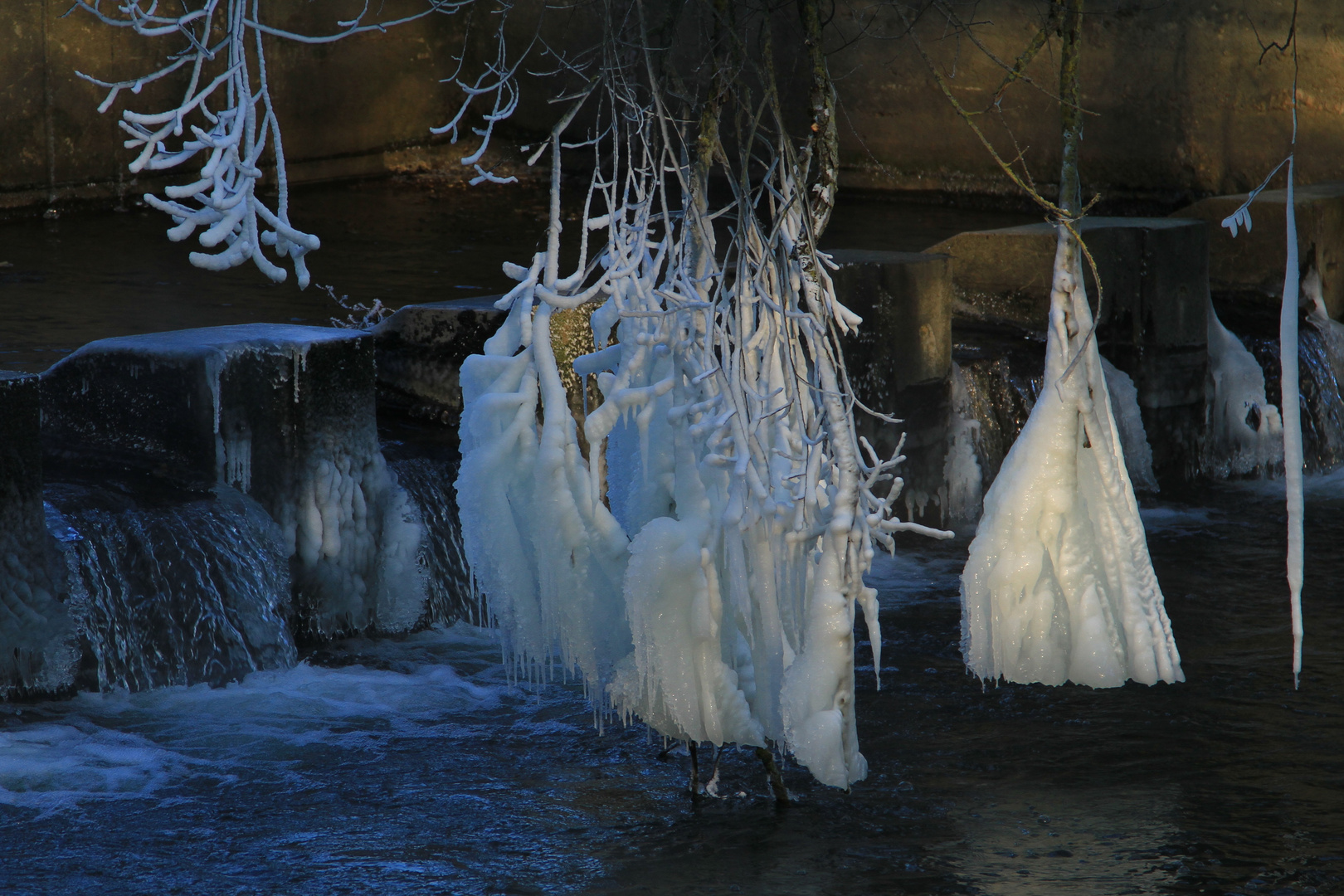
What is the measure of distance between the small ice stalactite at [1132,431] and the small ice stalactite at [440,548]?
415 centimetres

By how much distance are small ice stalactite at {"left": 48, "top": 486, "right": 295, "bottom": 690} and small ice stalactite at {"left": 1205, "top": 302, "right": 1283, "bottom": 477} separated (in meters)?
5.98

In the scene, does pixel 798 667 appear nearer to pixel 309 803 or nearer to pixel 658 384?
pixel 658 384

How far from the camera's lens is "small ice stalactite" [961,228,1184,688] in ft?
15.8

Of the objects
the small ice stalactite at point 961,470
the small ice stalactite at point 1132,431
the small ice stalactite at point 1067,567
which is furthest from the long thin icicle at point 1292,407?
the small ice stalactite at point 1132,431

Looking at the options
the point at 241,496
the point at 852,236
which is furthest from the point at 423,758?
the point at 852,236

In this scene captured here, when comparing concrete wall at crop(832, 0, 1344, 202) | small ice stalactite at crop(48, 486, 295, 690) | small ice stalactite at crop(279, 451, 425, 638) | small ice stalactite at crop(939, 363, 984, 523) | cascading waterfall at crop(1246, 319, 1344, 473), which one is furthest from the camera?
concrete wall at crop(832, 0, 1344, 202)

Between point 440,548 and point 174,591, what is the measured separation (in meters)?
1.27

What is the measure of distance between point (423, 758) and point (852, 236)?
807 cm

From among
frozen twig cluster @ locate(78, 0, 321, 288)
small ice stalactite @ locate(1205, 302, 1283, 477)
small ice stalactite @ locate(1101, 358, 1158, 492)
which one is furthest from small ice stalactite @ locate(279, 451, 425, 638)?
small ice stalactite @ locate(1205, 302, 1283, 477)

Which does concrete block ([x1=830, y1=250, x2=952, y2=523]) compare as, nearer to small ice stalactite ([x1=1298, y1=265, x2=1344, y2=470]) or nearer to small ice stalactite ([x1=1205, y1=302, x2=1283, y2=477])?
small ice stalactite ([x1=1205, y1=302, x2=1283, y2=477])

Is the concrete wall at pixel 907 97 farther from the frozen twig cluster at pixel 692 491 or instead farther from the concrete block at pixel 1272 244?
the frozen twig cluster at pixel 692 491

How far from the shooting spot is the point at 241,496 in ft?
20.6

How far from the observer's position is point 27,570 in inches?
220

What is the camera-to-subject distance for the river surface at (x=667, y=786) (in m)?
4.39
